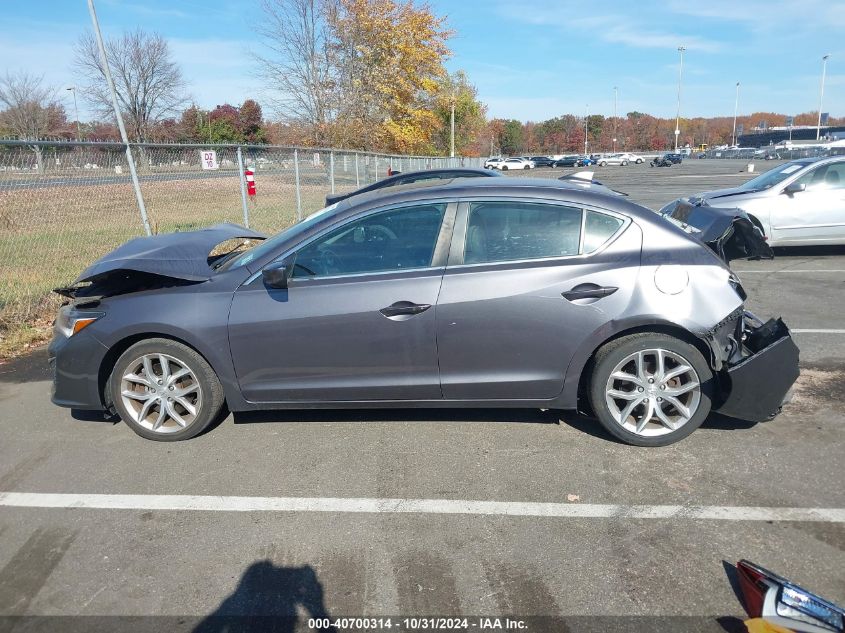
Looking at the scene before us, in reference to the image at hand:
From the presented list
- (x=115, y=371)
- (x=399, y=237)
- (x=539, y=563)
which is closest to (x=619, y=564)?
(x=539, y=563)

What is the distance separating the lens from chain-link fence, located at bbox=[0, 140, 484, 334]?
703 cm

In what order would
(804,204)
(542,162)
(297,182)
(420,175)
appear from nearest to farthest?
(420,175), (804,204), (297,182), (542,162)

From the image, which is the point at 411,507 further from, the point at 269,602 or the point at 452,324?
the point at 452,324

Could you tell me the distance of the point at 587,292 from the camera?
367 centimetres

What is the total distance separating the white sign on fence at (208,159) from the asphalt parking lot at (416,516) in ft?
21.2

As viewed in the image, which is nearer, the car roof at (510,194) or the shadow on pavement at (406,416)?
the car roof at (510,194)

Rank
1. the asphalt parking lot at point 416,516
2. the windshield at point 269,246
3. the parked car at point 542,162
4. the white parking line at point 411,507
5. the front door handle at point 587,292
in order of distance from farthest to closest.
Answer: the parked car at point 542,162 → the windshield at point 269,246 → the front door handle at point 587,292 → the white parking line at point 411,507 → the asphalt parking lot at point 416,516

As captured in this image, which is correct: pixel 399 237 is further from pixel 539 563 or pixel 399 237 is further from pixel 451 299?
pixel 539 563

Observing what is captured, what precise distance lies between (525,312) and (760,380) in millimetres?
1417

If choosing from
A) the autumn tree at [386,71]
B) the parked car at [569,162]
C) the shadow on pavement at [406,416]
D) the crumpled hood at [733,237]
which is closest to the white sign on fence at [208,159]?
the shadow on pavement at [406,416]

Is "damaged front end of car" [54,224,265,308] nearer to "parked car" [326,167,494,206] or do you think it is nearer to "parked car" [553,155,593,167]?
"parked car" [326,167,494,206]

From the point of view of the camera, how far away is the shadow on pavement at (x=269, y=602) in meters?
2.47

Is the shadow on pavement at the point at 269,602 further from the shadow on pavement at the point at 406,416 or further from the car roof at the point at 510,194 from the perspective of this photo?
the car roof at the point at 510,194

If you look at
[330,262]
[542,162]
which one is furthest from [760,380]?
[542,162]
